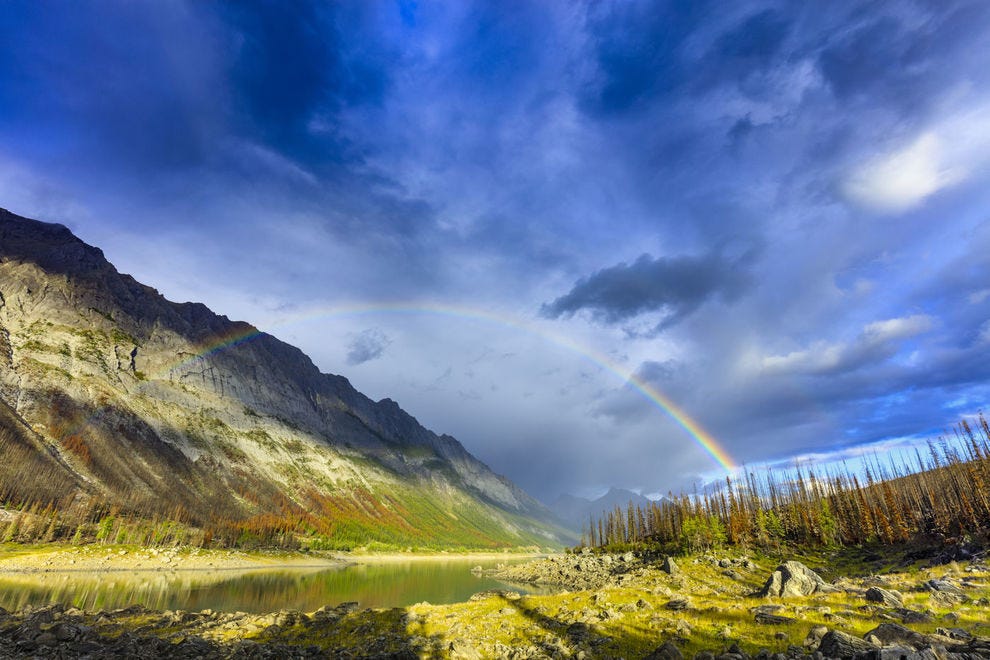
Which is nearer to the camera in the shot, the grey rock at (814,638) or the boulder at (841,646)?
the boulder at (841,646)

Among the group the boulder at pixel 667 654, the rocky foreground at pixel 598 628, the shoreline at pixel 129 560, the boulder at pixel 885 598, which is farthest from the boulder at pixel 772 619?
the shoreline at pixel 129 560

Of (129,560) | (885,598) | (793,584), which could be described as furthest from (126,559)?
(885,598)

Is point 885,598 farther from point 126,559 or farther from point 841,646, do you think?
point 126,559

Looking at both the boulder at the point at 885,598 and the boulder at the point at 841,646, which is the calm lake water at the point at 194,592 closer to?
the boulder at the point at 885,598

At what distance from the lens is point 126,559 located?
11056 cm

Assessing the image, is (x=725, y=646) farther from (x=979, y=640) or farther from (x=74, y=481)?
(x=74, y=481)

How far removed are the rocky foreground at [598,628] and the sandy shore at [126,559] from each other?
2961 inches

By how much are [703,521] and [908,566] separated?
5715 centimetres

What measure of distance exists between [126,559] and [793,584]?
5604 inches

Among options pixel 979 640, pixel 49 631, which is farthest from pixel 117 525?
pixel 979 640

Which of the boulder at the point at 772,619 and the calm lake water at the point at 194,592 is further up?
the boulder at the point at 772,619

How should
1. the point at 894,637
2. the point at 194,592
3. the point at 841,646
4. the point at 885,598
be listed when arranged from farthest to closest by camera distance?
the point at 194,592
the point at 885,598
the point at 894,637
the point at 841,646

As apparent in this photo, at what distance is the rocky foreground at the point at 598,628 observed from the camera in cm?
2369

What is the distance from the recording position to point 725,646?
25.5 m
